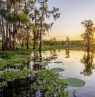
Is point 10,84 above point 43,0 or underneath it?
underneath

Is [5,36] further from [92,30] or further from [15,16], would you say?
[92,30]

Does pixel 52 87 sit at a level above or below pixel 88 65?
above

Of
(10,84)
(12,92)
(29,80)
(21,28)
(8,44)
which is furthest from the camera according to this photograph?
(21,28)

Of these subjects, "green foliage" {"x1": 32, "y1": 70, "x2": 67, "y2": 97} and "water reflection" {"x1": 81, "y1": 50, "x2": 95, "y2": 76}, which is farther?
"water reflection" {"x1": 81, "y1": 50, "x2": 95, "y2": 76}

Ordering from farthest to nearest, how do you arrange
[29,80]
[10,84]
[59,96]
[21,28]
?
[21,28] → [29,80] → [10,84] → [59,96]

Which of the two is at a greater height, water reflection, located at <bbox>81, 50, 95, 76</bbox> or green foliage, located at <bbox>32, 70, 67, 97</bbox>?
green foliage, located at <bbox>32, 70, 67, 97</bbox>

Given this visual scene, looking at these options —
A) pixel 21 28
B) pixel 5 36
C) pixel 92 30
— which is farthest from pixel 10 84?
pixel 92 30

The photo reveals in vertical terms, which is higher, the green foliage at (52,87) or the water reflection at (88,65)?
the green foliage at (52,87)

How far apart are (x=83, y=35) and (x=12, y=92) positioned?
92.5 metres

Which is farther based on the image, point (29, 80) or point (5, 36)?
point (5, 36)

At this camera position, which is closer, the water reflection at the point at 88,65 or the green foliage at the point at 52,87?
the green foliage at the point at 52,87

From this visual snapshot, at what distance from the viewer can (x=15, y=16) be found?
44.9 metres

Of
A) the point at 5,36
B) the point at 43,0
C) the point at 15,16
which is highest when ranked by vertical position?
Result: the point at 43,0

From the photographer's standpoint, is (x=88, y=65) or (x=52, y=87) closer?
(x=52, y=87)
